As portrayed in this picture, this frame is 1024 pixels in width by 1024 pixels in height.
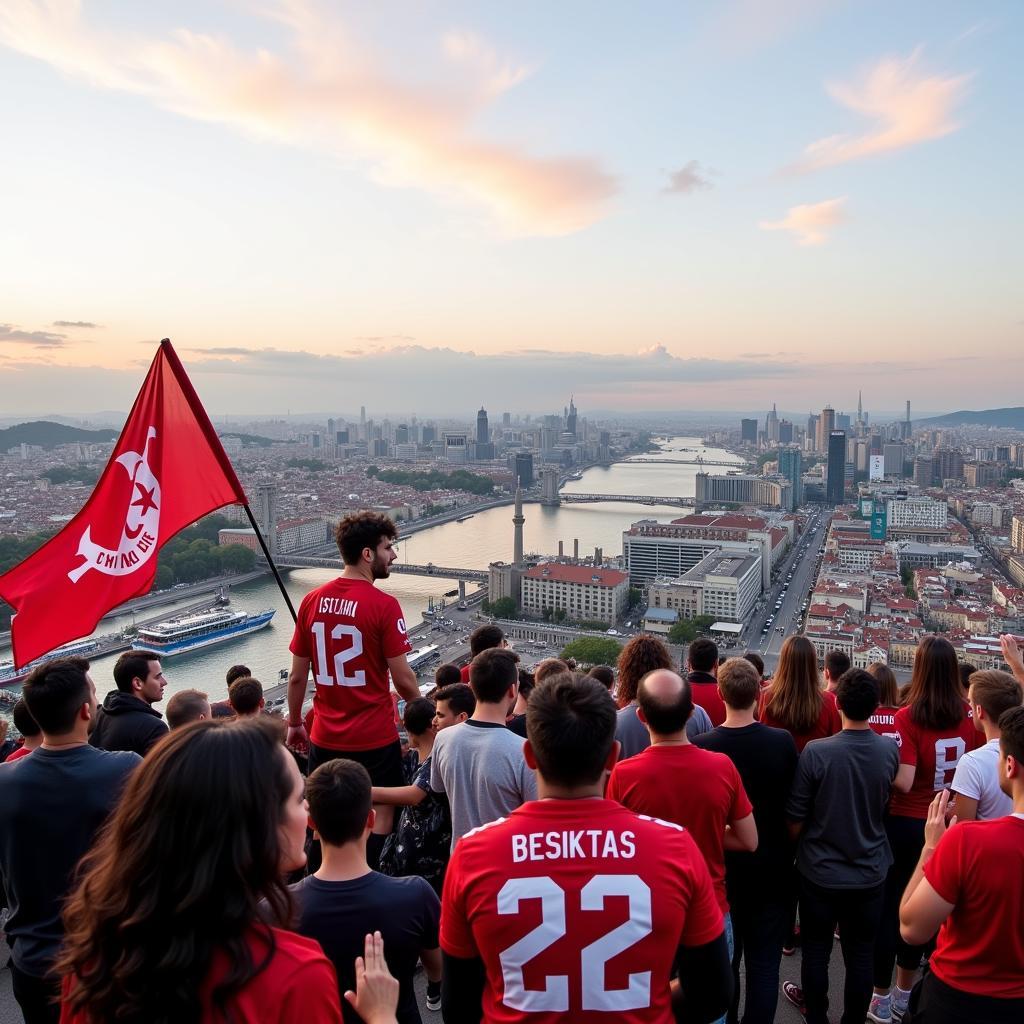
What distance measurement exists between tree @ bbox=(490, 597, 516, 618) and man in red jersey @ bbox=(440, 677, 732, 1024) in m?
13.9

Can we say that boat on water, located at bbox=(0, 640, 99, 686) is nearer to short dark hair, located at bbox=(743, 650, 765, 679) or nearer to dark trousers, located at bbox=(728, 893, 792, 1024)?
short dark hair, located at bbox=(743, 650, 765, 679)

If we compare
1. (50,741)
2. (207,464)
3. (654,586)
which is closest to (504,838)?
(50,741)

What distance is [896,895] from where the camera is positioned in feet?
3.88

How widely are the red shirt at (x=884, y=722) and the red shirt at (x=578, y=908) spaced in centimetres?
69

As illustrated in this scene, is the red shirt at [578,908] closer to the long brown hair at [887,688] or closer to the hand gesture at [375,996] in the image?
the hand gesture at [375,996]

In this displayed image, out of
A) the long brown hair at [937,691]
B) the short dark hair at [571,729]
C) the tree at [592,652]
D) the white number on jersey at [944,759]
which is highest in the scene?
the short dark hair at [571,729]

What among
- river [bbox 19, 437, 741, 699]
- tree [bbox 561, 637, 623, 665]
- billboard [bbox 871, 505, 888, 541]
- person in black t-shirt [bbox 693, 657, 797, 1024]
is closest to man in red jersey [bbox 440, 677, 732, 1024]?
person in black t-shirt [bbox 693, 657, 797, 1024]

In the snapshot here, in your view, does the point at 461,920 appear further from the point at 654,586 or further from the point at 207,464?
the point at 654,586

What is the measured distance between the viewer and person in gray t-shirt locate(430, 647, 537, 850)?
38.2 inches

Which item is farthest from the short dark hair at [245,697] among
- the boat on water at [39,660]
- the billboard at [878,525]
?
the billboard at [878,525]

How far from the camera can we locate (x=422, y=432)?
212ft

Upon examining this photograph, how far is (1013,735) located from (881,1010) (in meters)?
0.67

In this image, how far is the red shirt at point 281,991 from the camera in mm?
445

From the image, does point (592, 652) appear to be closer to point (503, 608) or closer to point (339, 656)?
point (503, 608)
